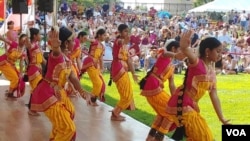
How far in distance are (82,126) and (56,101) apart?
2.40 meters

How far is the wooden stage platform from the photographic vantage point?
720cm

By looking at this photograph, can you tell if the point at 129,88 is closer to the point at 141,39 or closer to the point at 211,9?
the point at 141,39

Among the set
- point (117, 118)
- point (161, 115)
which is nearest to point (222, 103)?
point (117, 118)

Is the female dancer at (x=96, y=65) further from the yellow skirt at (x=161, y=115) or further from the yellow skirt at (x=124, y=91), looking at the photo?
the yellow skirt at (x=161, y=115)

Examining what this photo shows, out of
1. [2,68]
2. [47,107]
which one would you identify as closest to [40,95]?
[47,107]

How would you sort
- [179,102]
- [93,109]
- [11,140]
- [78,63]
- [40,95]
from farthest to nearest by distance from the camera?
[78,63], [93,109], [11,140], [40,95], [179,102]

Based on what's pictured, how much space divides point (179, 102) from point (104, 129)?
263 centimetres

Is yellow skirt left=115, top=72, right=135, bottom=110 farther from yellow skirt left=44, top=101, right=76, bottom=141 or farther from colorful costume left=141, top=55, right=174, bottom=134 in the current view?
yellow skirt left=44, top=101, right=76, bottom=141

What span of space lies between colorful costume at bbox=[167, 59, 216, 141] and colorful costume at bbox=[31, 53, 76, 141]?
1.07 metres

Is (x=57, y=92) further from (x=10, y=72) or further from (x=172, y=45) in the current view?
(x=10, y=72)

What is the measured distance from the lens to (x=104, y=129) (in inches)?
304

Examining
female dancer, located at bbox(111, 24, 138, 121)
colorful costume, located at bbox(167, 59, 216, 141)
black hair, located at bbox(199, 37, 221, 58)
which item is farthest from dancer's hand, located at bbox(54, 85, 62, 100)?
female dancer, located at bbox(111, 24, 138, 121)

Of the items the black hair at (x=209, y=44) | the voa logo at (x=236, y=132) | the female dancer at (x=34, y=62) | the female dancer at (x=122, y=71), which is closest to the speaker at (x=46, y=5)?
the female dancer at (x=34, y=62)

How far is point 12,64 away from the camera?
1009 cm
